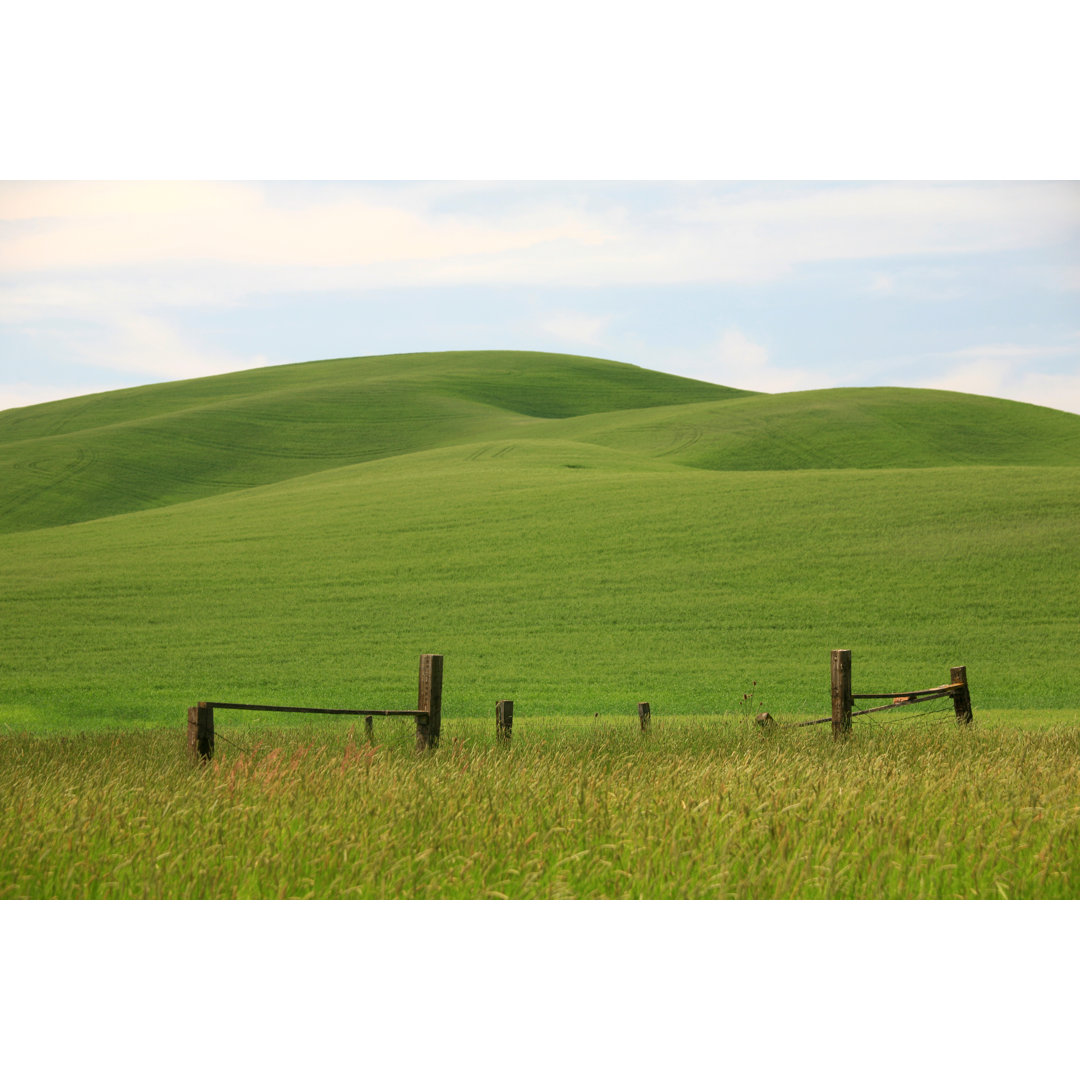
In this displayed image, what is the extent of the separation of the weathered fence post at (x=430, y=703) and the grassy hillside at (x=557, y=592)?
5.71 m

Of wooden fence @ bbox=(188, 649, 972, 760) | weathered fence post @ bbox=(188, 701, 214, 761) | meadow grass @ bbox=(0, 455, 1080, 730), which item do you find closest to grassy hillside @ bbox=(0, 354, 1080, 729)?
meadow grass @ bbox=(0, 455, 1080, 730)

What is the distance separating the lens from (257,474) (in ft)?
143

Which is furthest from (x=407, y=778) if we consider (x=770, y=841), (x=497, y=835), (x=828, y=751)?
(x=828, y=751)

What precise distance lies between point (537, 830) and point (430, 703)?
2018mm

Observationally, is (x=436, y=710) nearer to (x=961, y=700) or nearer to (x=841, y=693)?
(x=841, y=693)

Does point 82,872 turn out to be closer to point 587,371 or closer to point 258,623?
point 258,623

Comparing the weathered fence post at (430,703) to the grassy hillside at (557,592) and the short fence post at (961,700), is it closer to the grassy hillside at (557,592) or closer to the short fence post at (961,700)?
the short fence post at (961,700)

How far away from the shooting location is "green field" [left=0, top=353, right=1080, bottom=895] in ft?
14.6

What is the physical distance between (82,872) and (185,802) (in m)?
0.73

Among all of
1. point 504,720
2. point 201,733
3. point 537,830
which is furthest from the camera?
point 504,720

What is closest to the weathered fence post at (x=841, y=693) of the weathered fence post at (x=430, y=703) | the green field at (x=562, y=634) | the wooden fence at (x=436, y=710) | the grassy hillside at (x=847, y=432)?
the wooden fence at (x=436, y=710)

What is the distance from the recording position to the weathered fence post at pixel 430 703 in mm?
5848

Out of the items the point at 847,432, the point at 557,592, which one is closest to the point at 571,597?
the point at 557,592

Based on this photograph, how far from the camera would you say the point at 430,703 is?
19.5 ft
